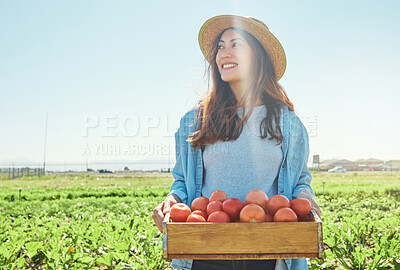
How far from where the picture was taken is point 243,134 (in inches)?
79.0

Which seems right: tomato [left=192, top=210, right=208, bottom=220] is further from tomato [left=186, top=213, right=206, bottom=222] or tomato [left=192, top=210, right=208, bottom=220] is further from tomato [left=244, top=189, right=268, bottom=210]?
tomato [left=244, top=189, right=268, bottom=210]

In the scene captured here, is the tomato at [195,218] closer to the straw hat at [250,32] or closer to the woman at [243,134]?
the woman at [243,134]

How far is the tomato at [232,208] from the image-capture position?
5.45 feet

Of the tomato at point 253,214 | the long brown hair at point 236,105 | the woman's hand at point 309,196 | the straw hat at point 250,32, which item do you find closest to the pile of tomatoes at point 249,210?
the tomato at point 253,214

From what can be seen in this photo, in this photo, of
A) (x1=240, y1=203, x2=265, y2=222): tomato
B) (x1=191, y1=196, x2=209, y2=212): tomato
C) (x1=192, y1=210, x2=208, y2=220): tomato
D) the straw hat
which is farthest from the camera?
the straw hat

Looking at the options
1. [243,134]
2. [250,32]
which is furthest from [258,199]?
[250,32]

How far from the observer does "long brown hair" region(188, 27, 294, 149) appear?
2.02 meters

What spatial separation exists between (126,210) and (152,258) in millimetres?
4160

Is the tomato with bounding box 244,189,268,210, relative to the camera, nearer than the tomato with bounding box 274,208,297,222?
No

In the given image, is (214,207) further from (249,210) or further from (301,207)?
(301,207)

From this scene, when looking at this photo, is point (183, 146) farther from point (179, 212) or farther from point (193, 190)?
point (179, 212)

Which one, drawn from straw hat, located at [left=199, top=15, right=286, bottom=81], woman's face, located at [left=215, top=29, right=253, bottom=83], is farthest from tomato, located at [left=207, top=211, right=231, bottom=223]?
straw hat, located at [left=199, top=15, right=286, bottom=81]

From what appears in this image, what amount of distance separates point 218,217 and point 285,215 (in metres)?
0.31

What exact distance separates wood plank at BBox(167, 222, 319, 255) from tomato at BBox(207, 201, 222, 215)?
0.61 ft
